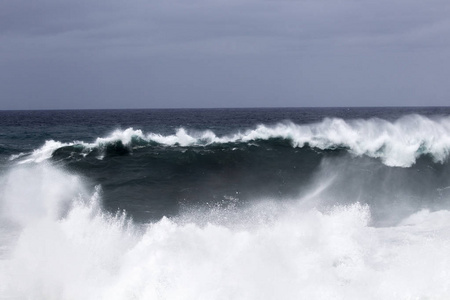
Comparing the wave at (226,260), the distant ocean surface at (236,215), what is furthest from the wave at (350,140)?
the wave at (226,260)

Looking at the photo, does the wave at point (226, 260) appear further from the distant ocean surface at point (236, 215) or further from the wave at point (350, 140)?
A: the wave at point (350, 140)

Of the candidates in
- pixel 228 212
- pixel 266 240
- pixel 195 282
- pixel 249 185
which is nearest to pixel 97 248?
pixel 195 282

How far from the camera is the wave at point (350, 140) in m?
21.5

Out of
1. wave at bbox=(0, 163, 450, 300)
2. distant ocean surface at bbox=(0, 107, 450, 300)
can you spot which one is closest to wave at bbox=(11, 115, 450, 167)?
distant ocean surface at bbox=(0, 107, 450, 300)

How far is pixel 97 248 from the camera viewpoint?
11414 millimetres

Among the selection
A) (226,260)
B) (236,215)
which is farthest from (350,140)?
(226,260)

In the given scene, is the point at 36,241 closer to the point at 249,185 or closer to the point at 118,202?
the point at 118,202

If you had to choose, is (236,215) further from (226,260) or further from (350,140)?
(350,140)

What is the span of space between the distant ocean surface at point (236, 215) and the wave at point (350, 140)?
0.07m

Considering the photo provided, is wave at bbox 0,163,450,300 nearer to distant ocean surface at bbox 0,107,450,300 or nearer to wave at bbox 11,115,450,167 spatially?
distant ocean surface at bbox 0,107,450,300

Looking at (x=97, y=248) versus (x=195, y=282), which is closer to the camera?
(x=195, y=282)

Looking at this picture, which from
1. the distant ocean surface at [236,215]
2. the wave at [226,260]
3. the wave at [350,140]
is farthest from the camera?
the wave at [350,140]

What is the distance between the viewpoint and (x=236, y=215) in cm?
1520

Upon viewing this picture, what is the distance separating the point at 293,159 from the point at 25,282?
1317 cm
